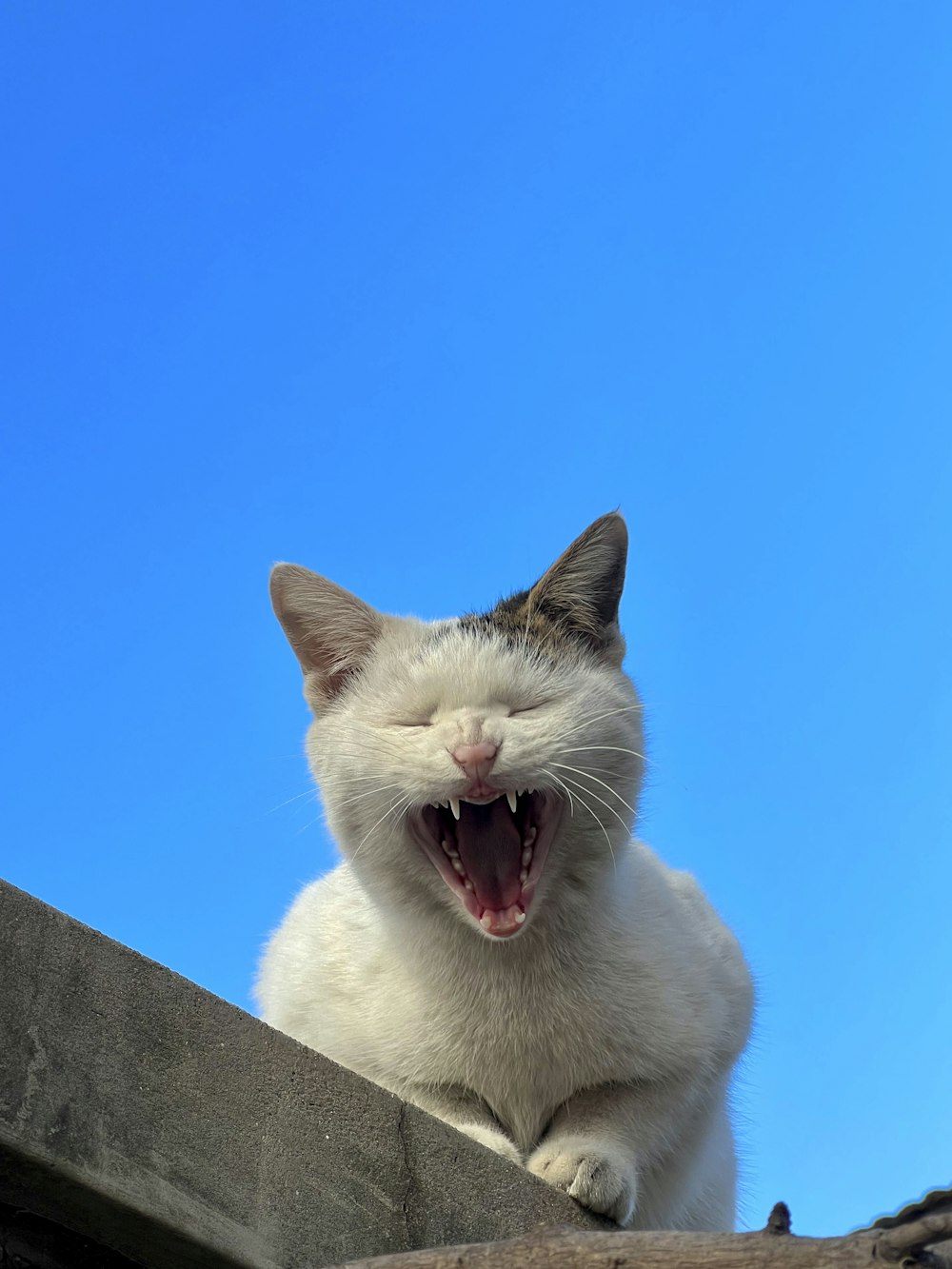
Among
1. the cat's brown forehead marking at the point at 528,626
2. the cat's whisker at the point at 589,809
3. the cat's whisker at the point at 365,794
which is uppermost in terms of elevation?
the cat's brown forehead marking at the point at 528,626

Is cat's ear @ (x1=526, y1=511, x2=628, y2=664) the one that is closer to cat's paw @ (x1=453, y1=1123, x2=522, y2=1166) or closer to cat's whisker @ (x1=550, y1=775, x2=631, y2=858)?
cat's whisker @ (x1=550, y1=775, x2=631, y2=858)

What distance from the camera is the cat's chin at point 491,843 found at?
327 cm

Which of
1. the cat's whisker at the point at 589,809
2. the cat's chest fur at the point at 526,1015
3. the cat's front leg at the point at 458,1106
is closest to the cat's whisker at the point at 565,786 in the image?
the cat's whisker at the point at 589,809

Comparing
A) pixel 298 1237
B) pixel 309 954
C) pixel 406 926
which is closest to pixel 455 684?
pixel 406 926

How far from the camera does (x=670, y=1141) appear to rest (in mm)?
3338

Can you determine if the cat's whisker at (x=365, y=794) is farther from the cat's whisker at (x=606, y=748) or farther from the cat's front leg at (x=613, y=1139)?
the cat's front leg at (x=613, y=1139)

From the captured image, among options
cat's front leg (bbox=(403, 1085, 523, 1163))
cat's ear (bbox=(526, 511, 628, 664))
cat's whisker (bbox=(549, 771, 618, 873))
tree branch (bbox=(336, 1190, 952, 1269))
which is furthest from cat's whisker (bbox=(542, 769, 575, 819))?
tree branch (bbox=(336, 1190, 952, 1269))

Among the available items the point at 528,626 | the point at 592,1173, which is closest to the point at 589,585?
the point at 528,626

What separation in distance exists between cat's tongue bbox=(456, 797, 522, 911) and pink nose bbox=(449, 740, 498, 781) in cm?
22

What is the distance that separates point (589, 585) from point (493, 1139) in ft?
5.05

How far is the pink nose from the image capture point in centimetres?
308

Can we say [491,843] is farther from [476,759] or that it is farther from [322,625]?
[322,625]

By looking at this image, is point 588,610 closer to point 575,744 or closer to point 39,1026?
point 575,744

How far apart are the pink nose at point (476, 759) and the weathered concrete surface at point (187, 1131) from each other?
0.78m
